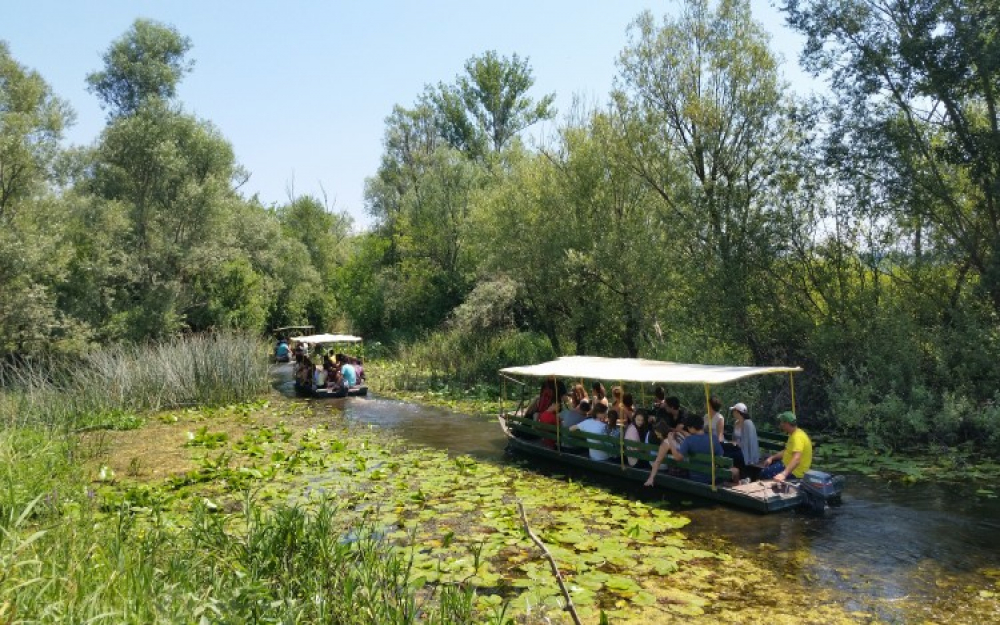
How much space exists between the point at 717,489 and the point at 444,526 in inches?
163

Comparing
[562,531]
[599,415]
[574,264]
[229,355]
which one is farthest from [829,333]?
[229,355]

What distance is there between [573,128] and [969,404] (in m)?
14.8

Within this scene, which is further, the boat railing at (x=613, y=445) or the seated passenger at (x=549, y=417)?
the seated passenger at (x=549, y=417)

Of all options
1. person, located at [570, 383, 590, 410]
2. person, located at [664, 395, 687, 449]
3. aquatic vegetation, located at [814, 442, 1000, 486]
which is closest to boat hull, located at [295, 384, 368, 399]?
person, located at [570, 383, 590, 410]

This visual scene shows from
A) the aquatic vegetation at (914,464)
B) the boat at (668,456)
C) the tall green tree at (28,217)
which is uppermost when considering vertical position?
the tall green tree at (28,217)

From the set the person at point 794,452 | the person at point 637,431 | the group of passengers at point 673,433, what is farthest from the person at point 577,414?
the person at point 794,452

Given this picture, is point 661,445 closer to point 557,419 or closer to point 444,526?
point 557,419

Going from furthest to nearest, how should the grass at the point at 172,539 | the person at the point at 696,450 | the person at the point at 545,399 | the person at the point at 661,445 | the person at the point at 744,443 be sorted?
the person at the point at 545,399, the person at the point at 661,445, the person at the point at 744,443, the person at the point at 696,450, the grass at the point at 172,539

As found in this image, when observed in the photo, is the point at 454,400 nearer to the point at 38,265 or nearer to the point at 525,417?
the point at 525,417

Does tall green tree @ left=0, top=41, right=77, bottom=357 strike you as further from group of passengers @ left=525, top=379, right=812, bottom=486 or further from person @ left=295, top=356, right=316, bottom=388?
group of passengers @ left=525, top=379, right=812, bottom=486

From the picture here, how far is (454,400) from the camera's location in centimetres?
2253

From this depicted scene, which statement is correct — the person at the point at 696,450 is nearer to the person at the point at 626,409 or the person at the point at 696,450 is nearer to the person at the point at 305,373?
the person at the point at 626,409

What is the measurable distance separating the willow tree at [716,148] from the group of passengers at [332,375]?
11905 millimetres

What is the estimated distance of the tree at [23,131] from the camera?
72.7 ft
